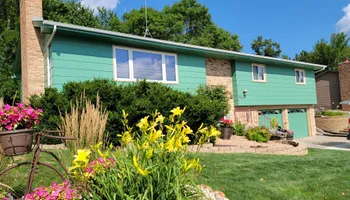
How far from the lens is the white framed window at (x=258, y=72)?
14.7m

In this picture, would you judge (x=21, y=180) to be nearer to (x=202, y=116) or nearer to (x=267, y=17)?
(x=202, y=116)

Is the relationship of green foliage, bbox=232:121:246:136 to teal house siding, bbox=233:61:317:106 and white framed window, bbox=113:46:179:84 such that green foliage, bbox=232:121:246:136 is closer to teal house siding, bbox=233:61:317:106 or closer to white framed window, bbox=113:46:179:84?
teal house siding, bbox=233:61:317:106

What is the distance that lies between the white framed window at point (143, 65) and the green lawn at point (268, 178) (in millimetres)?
4845

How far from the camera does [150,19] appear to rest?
89.9 feet

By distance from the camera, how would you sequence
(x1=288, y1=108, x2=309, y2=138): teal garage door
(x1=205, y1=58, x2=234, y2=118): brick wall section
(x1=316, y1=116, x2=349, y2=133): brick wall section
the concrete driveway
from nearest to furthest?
the concrete driveway, (x1=205, y1=58, x2=234, y2=118): brick wall section, (x1=288, y1=108, x2=309, y2=138): teal garage door, (x1=316, y1=116, x2=349, y2=133): brick wall section

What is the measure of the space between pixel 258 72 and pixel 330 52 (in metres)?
25.8

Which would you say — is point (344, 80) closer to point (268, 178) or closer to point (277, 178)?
point (277, 178)

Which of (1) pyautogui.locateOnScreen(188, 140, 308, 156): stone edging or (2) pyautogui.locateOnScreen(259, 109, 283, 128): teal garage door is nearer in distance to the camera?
(1) pyautogui.locateOnScreen(188, 140, 308, 156): stone edging

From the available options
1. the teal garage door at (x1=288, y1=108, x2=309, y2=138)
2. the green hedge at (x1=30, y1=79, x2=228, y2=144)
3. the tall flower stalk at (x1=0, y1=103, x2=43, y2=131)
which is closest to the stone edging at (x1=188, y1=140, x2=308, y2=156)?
A: the green hedge at (x1=30, y1=79, x2=228, y2=144)

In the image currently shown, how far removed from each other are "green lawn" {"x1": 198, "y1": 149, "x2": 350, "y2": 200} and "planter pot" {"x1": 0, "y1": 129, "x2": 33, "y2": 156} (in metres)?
2.73

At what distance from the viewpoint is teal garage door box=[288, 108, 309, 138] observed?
16.8 m

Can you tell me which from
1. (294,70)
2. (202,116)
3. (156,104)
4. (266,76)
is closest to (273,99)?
(266,76)

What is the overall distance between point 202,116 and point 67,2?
63.3 ft

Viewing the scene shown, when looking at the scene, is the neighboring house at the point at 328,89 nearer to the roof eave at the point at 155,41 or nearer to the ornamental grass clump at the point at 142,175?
the roof eave at the point at 155,41
